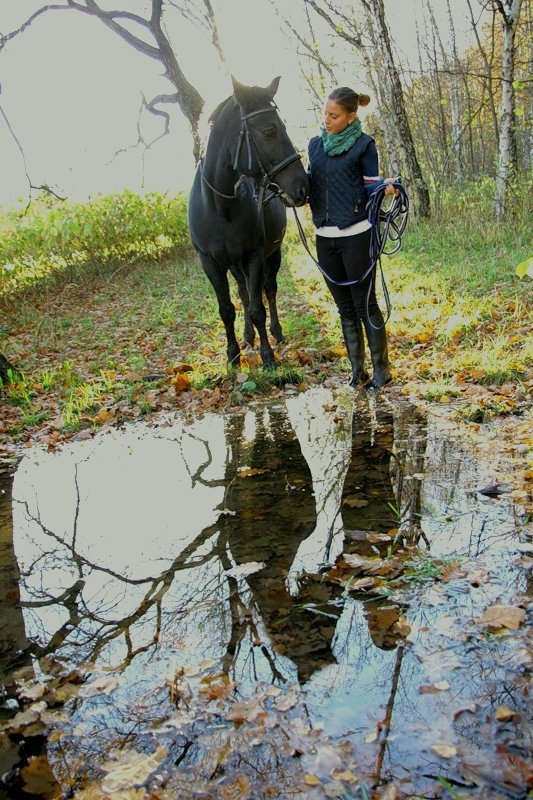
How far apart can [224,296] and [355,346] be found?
1570mm

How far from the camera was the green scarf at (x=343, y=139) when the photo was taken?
4.25 m

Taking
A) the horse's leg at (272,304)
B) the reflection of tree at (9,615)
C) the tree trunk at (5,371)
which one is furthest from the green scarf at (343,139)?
the tree trunk at (5,371)

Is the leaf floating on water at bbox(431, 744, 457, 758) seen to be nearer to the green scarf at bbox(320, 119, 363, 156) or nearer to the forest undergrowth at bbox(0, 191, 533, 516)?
the forest undergrowth at bbox(0, 191, 533, 516)

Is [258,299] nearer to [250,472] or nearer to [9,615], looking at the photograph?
[250,472]

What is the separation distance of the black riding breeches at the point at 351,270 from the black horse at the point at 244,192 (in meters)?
0.43

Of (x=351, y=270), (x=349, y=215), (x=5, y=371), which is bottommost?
(x=5, y=371)

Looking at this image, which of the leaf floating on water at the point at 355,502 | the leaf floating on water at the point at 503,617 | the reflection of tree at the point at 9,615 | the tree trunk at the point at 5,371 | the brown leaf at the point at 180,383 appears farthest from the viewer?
the tree trunk at the point at 5,371

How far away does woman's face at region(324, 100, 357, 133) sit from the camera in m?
4.15

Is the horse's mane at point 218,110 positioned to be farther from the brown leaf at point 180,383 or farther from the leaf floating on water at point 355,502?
the leaf floating on water at point 355,502

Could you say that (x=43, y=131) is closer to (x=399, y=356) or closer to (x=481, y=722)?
(x=399, y=356)

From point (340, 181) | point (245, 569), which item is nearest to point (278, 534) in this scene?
point (245, 569)

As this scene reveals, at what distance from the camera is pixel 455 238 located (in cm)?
1074

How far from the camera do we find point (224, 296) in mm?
5980

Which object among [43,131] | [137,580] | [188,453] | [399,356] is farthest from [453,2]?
[137,580]
